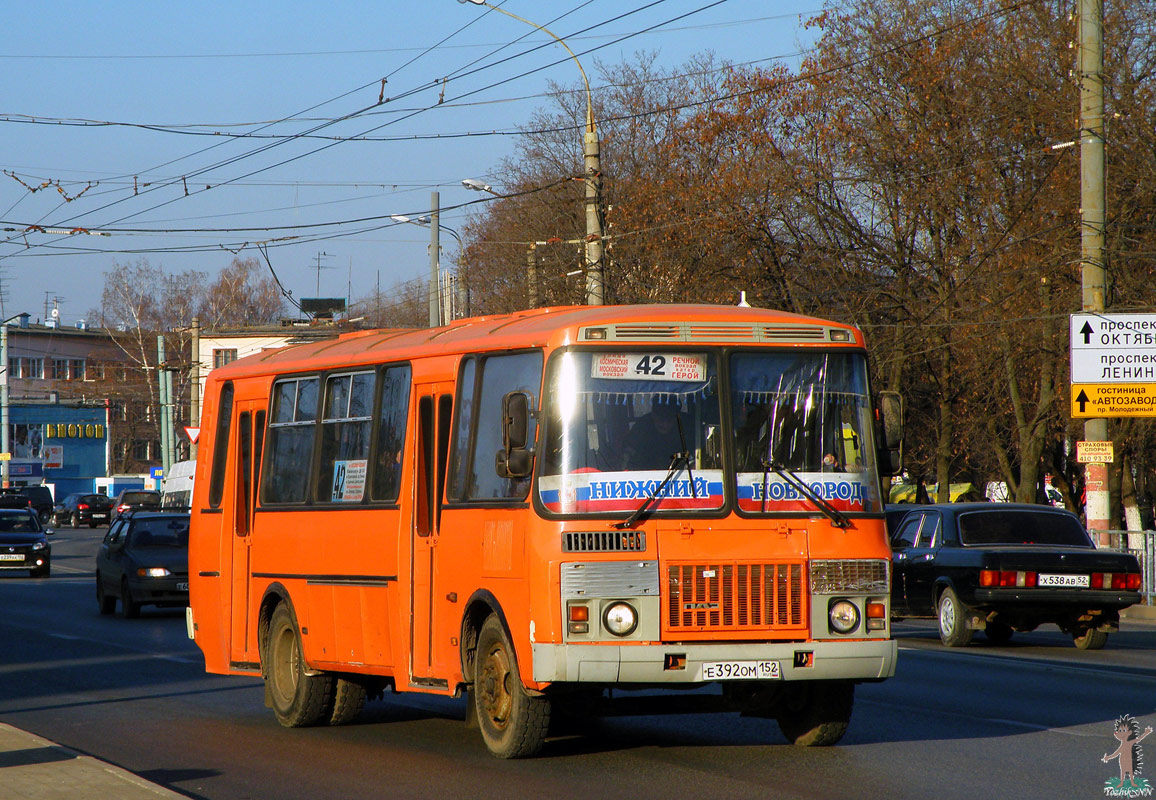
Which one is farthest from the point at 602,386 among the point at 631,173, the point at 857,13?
the point at 631,173

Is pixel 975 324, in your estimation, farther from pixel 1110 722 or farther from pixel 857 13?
pixel 1110 722

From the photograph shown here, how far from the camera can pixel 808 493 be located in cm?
949

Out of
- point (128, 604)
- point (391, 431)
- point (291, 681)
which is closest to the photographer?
point (391, 431)

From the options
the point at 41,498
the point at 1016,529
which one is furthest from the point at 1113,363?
the point at 41,498

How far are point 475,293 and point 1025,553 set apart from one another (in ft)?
127

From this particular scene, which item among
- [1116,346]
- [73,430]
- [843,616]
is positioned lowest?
[843,616]

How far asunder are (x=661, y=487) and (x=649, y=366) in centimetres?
75

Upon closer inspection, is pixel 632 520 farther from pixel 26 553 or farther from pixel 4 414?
pixel 4 414

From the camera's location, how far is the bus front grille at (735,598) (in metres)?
9.12

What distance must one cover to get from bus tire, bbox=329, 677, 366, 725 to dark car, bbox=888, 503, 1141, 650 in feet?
24.0

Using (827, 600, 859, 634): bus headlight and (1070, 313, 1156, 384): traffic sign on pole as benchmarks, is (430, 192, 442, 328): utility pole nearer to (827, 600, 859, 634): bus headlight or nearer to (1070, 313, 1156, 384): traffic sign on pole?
(1070, 313, 1156, 384): traffic sign on pole

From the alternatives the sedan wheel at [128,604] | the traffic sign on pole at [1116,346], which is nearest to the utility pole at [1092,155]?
the traffic sign on pole at [1116,346]

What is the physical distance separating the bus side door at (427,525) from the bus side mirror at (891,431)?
2.81 meters

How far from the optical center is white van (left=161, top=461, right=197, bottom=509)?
5503 centimetres
